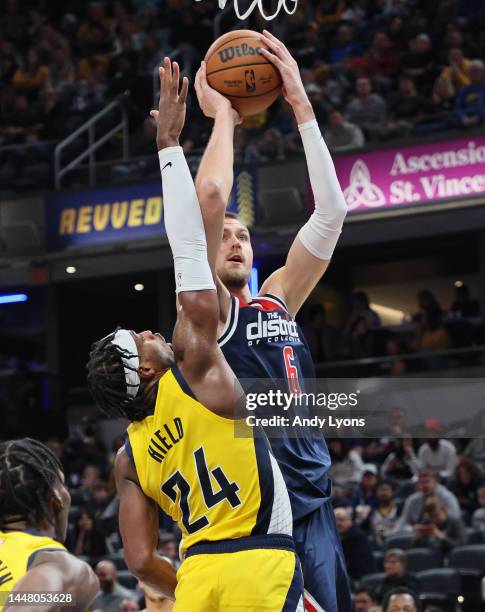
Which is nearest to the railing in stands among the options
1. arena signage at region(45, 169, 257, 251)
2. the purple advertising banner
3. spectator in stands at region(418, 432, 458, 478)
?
arena signage at region(45, 169, 257, 251)

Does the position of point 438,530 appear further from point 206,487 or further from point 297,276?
point 206,487

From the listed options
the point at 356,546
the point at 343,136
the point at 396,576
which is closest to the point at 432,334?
the point at 343,136

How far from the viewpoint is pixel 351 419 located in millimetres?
5473

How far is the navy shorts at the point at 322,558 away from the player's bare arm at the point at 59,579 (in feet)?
3.19

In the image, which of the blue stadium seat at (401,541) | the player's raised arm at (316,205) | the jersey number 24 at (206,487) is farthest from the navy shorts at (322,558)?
the blue stadium seat at (401,541)

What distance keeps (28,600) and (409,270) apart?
1550 centimetres

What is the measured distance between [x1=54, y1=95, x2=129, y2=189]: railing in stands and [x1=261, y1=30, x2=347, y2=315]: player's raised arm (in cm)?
1106

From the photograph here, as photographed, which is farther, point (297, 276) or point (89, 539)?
point (89, 539)

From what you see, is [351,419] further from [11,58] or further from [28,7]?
[28,7]

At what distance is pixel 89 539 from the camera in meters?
11.3

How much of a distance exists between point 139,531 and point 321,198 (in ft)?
4.48

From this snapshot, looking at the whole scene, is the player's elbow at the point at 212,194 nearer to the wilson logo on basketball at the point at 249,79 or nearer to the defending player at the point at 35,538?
the wilson logo on basketball at the point at 249,79

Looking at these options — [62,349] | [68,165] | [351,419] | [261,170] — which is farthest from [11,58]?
[351,419]

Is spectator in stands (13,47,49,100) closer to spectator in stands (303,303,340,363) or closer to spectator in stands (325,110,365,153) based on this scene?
spectator in stands (303,303,340,363)
